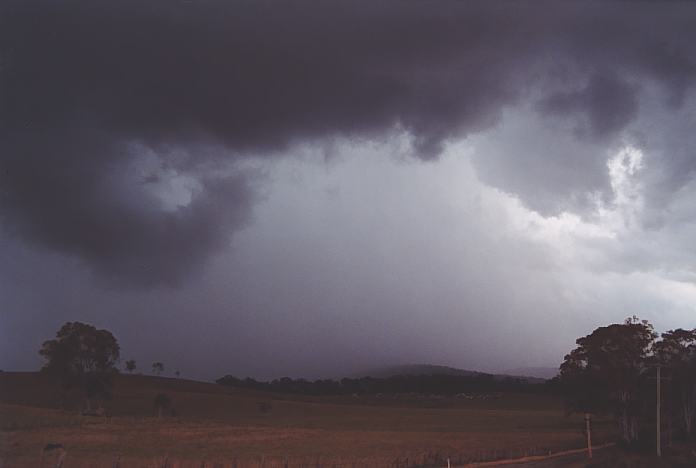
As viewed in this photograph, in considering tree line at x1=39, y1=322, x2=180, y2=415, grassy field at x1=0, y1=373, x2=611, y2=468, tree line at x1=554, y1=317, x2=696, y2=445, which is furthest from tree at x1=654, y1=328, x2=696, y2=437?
tree line at x1=39, y1=322, x2=180, y2=415

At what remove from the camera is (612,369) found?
67062 millimetres

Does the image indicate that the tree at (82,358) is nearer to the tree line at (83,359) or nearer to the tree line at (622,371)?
the tree line at (83,359)

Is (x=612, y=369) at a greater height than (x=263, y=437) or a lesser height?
greater

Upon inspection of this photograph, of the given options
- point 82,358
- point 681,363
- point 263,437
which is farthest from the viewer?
point 82,358

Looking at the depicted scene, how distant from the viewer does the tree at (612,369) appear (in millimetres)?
66438

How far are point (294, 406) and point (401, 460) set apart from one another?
89.9m

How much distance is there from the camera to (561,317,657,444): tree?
66438 mm

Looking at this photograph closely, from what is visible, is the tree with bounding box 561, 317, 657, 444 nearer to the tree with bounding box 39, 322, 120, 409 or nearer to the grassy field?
the grassy field

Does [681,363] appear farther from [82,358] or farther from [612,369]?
[82,358]

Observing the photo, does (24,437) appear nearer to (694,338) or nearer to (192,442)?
(192,442)

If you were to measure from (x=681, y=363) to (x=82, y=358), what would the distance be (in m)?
81.4

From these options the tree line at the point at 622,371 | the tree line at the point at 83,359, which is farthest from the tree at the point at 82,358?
the tree line at the point at 622,371

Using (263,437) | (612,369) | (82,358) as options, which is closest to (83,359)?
(82,358)

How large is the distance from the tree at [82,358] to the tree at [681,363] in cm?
7510
